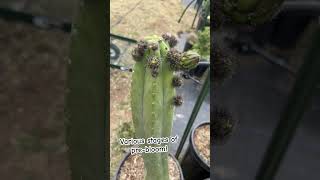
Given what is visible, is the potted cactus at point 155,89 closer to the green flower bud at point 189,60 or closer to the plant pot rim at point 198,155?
the green flower bud at point 189,60

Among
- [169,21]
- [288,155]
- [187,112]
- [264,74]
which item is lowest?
[288,155]

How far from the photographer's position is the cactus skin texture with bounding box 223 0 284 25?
92cm

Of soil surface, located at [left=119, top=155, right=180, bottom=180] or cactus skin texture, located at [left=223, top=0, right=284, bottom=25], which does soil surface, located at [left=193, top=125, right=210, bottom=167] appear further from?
cactus skin texture, located at [left=223, top=0, right=284, bottom=25]

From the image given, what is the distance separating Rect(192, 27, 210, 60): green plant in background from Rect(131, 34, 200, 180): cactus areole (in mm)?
58

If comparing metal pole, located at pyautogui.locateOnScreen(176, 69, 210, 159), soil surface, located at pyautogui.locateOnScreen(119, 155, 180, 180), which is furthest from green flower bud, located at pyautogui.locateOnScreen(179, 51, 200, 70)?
soil surface, located at pyautogui.locateOnScreen(119, 155, 180, 180)

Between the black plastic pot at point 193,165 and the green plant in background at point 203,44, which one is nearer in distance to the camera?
the green plant in background at point 203,44

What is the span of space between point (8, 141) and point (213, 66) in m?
0.58

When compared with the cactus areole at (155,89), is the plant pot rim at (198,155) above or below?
below

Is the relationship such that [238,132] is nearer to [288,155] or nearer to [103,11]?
[288,155]

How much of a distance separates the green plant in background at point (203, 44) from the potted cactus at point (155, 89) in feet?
0.17

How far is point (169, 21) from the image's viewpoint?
0.92m

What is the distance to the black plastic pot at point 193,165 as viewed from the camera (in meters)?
1.06

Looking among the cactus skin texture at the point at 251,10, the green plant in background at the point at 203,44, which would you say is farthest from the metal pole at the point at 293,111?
the green plant in background at the point at 203,44

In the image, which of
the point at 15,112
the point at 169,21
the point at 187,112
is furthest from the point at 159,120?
the point at 15,112
